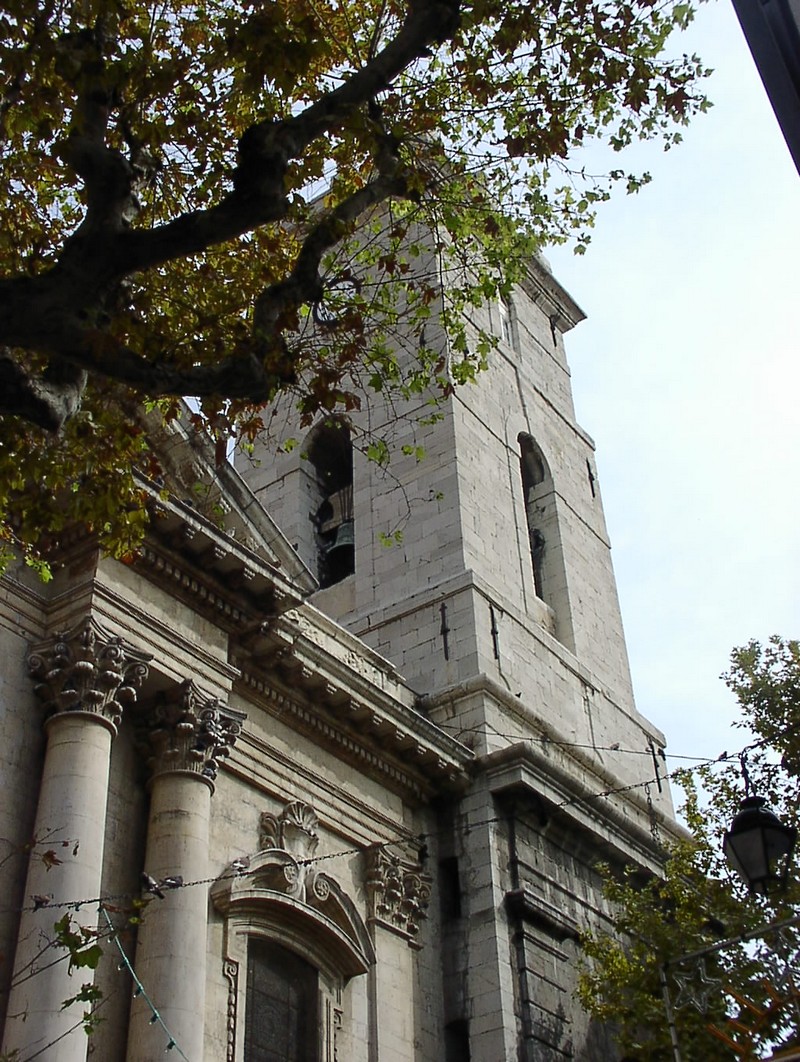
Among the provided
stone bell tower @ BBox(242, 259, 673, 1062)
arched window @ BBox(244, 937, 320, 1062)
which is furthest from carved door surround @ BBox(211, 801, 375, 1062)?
stone bell tower @ BBox(242, 259, 673, 1062)

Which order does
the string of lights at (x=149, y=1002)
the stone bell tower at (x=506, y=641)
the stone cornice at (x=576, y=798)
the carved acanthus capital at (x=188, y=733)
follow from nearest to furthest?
the string of lights at (x=149, y=1002) → the carved acanthus capital at (x=188, y=733) → the stone bell tower at (x=506, y=641) → the stone cornice at (x=576, y=798)

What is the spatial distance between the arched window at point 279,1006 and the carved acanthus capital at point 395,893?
1.38 metres

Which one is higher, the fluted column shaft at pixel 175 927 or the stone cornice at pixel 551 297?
the stone cornice at pixel 551 297

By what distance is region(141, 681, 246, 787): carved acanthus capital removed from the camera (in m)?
13.1

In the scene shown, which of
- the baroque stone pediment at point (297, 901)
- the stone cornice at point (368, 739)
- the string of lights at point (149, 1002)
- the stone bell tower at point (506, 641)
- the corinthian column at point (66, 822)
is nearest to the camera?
the corinthian column at point (66, 822)

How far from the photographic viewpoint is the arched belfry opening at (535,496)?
24000 mm

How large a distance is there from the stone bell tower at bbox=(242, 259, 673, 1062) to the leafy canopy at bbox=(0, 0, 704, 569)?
3.11m

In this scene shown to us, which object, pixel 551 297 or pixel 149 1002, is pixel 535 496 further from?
pixel 149 1002

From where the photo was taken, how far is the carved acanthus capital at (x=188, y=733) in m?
13.1

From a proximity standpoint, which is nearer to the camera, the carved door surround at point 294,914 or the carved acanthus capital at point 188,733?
the carved acanthus capital at point 188,733

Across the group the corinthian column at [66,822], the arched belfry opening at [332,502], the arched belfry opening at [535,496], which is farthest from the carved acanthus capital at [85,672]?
the arched belfry opening at [535,496]

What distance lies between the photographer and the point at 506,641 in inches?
787

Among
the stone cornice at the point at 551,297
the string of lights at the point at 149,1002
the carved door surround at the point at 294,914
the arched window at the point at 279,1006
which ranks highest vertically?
the stone cornice at the point at 551,297

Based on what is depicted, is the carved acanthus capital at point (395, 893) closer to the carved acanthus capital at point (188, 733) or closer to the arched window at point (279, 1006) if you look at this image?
the arched window at point (279, 1006)
